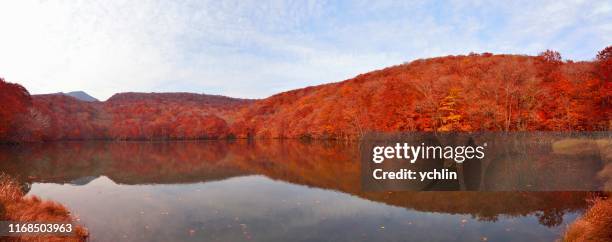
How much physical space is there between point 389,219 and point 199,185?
1646cm

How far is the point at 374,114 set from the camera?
72.4 m

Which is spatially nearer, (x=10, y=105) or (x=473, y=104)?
(x=473, y=104)

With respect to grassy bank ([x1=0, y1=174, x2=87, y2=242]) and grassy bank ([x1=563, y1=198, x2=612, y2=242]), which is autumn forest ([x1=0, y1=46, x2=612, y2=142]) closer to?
grassy bank ([x1=563, y1=198, x2=612, y2=242])

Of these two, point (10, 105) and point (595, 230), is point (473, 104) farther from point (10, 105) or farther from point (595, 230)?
point (10, 105)

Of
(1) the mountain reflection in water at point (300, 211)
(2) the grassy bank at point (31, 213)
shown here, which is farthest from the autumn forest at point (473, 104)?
(2) the grassy bank at point (31, 213)

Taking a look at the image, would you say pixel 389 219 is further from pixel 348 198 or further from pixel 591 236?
pixel 591 236

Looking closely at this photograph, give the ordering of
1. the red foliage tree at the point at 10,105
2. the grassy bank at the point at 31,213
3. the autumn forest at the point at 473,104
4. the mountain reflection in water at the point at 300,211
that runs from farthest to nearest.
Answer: the red foliage tree at the point at 10,105 → the autumn forest at the point at 473,104 → the mountain reflection in water at the point at 300,211 → the grassy bank at the point at 31,213

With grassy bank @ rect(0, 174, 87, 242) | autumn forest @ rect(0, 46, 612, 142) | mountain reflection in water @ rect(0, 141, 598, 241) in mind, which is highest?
autumn forest @ rect(0, 46, 612, 142)

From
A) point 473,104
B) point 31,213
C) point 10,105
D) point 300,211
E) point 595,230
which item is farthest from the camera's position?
point 10,105

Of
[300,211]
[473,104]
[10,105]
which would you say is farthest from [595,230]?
[10,105]

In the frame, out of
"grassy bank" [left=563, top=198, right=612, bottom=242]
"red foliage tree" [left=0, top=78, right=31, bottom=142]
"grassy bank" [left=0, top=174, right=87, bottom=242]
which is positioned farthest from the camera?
"red foliage tree" [left=0, top=78, right=31, bottom=142]

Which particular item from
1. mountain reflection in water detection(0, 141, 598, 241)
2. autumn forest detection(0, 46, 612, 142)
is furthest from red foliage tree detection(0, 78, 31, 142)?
mountain reflection in water detection(0, 141, 598, 241)

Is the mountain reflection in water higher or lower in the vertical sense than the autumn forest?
lower

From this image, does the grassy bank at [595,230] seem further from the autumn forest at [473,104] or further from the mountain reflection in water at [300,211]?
the autumn forest at [473,104]
